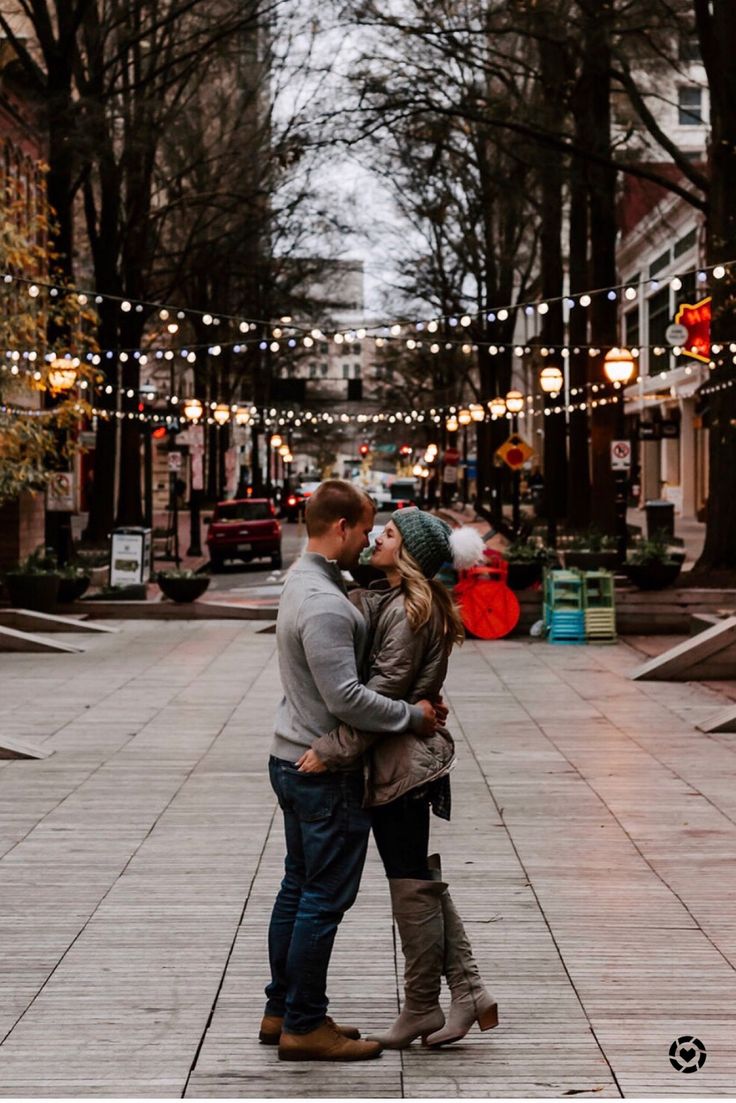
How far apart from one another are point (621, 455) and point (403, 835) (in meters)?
26.3

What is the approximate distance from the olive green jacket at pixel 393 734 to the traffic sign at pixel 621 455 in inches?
1006

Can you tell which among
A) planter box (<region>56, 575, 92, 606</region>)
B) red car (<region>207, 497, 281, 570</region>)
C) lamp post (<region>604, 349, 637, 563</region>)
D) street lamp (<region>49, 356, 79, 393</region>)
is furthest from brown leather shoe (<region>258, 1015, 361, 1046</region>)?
red car (<region>207, 497, 281, 570</region>)

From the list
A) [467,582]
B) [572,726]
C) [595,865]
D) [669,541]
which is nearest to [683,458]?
[669,541]

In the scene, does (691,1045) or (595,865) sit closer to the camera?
(691,1045)

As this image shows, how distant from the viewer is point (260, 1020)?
6.45 m

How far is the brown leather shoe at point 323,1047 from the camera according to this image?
593 cm

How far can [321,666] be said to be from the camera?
18.8 ft

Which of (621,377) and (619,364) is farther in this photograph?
(621,377)

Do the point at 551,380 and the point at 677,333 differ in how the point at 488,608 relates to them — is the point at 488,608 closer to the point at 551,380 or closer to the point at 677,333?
the point at 551,380

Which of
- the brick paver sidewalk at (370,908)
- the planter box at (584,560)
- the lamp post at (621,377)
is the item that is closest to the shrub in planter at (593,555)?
the planter box at (584,560)

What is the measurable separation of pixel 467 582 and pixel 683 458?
1853 inches

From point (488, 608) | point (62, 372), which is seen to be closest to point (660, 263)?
point (62, 372)

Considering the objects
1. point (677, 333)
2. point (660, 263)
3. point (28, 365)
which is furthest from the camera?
point (660, 263)

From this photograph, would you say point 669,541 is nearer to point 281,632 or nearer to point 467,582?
point 467,582
